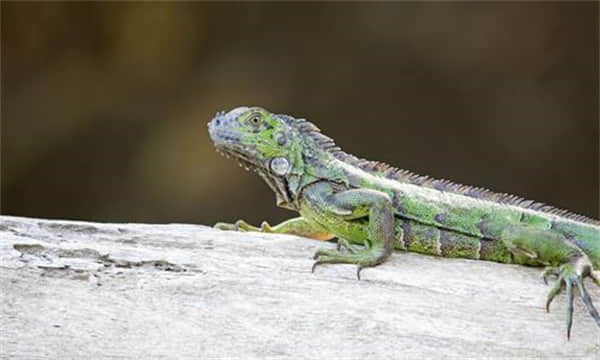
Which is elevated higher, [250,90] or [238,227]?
[250,90]

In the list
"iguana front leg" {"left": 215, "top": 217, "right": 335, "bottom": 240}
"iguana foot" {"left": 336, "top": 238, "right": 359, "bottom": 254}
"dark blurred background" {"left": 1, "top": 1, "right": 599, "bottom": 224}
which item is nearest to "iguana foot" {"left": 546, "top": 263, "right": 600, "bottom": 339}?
"iguana foot" {"left": 336, "top": 238, "right": 359, "bottom": 254}

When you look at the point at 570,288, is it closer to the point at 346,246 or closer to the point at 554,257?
the point at 554,257

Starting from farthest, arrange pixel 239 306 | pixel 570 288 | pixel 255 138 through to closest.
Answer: pixel 255 138 < pixel 570 288 < pixel 239 306

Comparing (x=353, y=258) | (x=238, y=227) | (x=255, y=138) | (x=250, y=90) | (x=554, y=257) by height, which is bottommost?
(x=353, y=258)

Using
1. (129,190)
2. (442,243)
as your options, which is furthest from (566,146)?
(442,243)

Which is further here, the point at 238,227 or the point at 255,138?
the point at 238,227

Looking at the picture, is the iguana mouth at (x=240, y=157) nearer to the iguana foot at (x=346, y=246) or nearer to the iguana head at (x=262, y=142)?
the iguana head at (x=262, y=142)

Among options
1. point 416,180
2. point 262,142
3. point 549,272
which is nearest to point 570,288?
point 549,272
